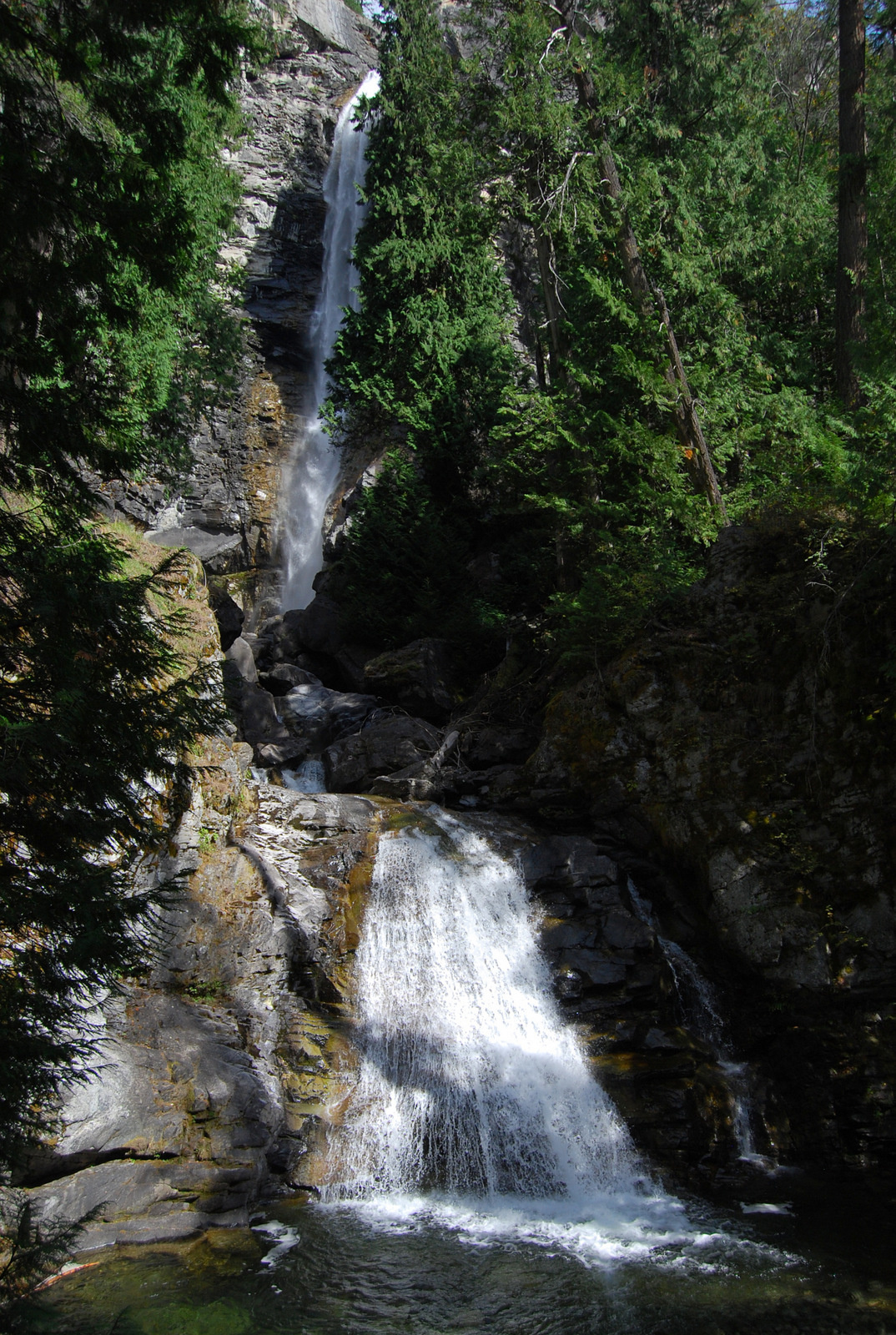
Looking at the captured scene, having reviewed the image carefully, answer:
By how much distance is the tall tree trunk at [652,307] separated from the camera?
12227 mm

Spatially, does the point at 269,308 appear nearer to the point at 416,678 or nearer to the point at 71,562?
the point at 416,678

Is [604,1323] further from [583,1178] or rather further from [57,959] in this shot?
[57,959]

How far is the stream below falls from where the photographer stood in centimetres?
535

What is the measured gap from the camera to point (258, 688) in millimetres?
15391

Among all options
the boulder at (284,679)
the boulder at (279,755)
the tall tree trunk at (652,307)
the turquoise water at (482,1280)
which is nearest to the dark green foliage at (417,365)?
the boulder at (284,679)

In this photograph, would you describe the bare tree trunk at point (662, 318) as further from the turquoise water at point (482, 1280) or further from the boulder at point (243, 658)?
the turquoise water at point (482, 1280)

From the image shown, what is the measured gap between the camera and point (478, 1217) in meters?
6.75

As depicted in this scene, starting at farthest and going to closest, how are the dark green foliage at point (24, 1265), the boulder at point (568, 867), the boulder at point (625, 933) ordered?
1. the boulder at point (568, 867)
2. the boulder at point (625, 933)
3. the dark green foliage at point (24, 1265)

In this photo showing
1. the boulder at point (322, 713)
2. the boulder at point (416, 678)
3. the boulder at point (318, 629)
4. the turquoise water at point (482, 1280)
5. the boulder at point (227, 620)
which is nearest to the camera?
the turquoise water at point (482, 1280)

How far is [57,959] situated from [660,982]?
247 inches

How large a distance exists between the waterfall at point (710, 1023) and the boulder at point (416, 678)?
20.6 feet

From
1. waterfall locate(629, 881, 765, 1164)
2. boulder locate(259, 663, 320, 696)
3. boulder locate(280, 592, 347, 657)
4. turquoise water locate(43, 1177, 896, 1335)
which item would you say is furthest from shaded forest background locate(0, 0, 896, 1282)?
waterfall locate(629, 881, 765, 1164)

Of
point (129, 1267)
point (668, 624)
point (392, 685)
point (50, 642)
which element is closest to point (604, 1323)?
point (129, 1267)

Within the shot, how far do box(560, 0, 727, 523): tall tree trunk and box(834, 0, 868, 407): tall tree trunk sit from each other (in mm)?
2149
